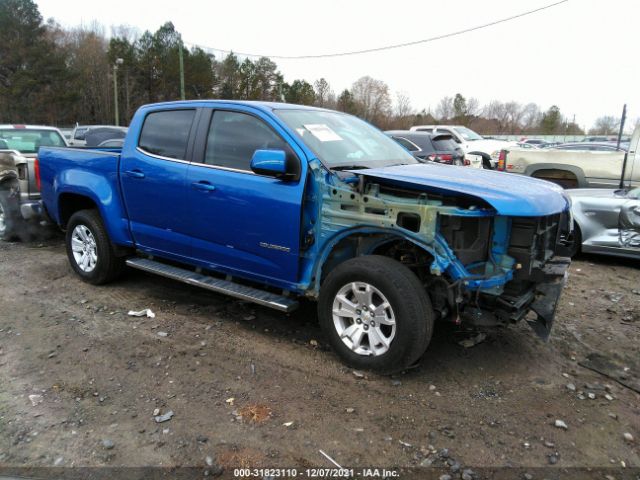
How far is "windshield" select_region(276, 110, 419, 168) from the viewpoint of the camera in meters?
3.99

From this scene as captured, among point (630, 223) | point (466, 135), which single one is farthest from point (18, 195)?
point (466, 135)

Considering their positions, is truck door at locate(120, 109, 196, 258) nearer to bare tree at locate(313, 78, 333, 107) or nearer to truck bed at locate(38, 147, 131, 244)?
truck bed at locate(38, 147, 131, 244)

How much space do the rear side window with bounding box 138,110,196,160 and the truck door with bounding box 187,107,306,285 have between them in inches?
8.5

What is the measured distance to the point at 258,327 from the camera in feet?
14.7

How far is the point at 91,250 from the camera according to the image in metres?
5.50

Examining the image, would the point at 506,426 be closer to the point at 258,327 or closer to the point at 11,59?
the point at 258,327

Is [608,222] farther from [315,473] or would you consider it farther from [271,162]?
[315,473]

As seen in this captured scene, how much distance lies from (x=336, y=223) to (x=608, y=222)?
180 inches

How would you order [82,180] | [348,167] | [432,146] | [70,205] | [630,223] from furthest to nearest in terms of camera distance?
[432,146]
[630,223]
[70,205]
[82,180]
[348,167]

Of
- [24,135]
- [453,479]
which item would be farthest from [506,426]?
[24,135]

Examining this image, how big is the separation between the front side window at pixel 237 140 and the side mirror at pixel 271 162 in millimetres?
268

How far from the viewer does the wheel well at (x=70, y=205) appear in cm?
564

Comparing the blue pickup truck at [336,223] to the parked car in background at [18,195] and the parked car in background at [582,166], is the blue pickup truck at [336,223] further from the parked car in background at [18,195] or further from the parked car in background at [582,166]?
the parked car in background at [582,166]

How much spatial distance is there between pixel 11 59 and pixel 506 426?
175 ft
